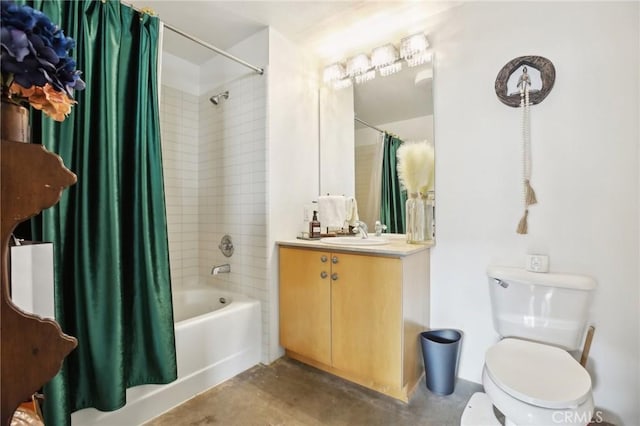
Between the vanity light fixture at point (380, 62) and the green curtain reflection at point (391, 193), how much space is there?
19.0 inches

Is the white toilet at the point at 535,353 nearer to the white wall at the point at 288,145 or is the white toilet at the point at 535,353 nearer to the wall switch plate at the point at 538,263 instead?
the wall switch plate at the point at 538,263

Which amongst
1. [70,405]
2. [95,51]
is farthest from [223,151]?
[70,405]

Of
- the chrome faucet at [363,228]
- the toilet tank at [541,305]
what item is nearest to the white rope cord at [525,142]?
the toilet tank at [541,305]

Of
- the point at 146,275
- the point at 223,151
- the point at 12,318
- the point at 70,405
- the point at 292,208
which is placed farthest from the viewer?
the point at 223,151

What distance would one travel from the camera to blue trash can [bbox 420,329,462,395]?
170 centimetres

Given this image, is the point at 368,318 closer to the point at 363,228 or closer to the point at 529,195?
the point at 363,228

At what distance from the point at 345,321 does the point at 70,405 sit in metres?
1.35

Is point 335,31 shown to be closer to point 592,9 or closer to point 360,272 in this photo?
point 592,9

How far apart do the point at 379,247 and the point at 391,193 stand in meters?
0.58

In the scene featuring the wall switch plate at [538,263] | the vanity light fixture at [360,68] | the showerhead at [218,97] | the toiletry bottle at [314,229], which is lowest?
the wall switch plate at [538,263]

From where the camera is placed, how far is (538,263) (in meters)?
1.53

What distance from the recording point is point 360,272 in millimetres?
1714

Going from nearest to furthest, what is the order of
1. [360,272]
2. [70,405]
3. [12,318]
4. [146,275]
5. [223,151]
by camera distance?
[12,318]
[70,405]
[146,275]
[360,272]
[223,151]

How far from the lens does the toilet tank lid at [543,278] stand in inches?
54.8
